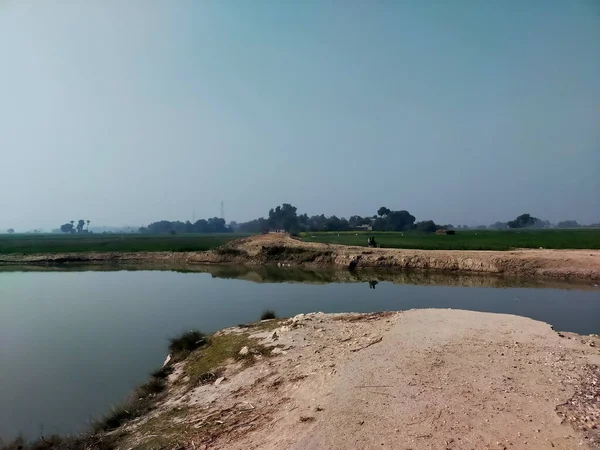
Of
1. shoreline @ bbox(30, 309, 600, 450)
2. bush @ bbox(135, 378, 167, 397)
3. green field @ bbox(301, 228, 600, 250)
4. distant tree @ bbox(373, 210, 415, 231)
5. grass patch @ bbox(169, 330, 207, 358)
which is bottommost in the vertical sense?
bush @ bbox(135, 378, 167, 397)

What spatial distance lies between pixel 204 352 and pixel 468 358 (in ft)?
22.9

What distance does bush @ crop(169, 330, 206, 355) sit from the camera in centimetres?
1199

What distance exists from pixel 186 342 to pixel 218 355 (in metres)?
2.02

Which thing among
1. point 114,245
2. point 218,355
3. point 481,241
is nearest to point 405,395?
point 218,355

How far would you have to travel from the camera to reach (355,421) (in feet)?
17.7

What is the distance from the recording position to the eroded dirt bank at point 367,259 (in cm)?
2689

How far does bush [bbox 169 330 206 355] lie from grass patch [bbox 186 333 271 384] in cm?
44

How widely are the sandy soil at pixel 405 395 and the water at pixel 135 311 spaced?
2.96m

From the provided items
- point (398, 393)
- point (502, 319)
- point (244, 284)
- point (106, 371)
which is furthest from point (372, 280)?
point (398, 393)

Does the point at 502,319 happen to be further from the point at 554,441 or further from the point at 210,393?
the point at 210,393

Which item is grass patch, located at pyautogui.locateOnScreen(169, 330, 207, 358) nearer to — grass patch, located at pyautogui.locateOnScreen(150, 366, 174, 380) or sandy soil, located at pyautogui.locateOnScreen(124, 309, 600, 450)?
grass patch, located at pyautogui.locateOnScreen(150, 366, 174, 380)

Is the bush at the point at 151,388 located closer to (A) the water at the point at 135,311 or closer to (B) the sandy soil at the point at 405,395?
(B) the sandy soil at the point at 405,395

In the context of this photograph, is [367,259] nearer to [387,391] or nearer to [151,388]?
[151,388]

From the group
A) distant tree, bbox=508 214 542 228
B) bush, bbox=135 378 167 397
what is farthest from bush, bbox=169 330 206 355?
distant tree, bbox=508 214 542 228
